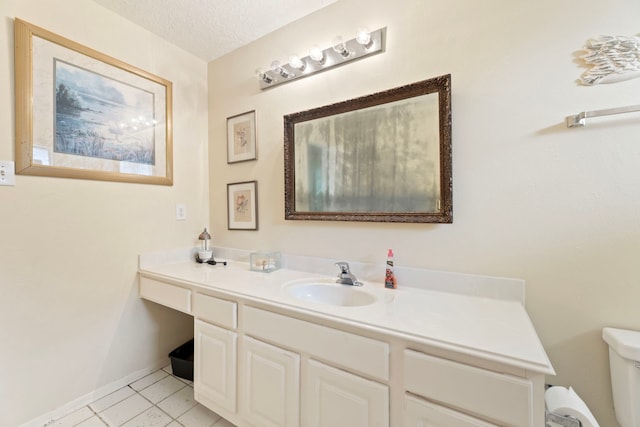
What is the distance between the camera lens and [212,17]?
1626 millimetres

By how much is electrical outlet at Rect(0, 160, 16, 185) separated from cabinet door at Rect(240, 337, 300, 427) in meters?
1.39

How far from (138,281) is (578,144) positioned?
2515 millimetres

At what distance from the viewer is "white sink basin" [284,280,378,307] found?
131cm

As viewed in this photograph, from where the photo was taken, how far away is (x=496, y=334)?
0.81 metres

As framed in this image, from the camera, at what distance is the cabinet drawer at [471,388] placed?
679mm

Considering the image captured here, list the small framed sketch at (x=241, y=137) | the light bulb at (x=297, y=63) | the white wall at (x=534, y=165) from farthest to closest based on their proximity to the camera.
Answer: the small framed sketch at (x=241, y=137)
the light bulb at (x=297, y=63)
the white wall at (x=534, y=165)

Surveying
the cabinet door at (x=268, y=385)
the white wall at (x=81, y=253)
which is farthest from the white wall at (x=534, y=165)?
the white wall at (x=81, y=253)

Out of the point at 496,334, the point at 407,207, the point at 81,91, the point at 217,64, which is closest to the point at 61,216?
the point at 81,91

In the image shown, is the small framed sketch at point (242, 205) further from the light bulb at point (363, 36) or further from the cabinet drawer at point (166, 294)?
the light bulb at point (363, 36)

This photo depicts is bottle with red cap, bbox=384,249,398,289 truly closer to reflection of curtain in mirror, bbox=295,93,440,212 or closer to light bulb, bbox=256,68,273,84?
reflection of curtain in mirror, bbox=295,93,440,212

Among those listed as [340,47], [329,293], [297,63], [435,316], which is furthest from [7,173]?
[435,316]

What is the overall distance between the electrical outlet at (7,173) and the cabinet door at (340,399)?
169 centimetres

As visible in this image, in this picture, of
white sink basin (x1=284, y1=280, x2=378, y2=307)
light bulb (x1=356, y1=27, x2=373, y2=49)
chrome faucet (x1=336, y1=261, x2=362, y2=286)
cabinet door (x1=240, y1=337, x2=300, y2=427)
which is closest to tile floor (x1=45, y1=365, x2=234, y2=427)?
cabinet door (x1=240, y1=337, x2=300, y2=427)

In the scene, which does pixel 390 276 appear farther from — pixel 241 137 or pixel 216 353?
pixel 241 137
